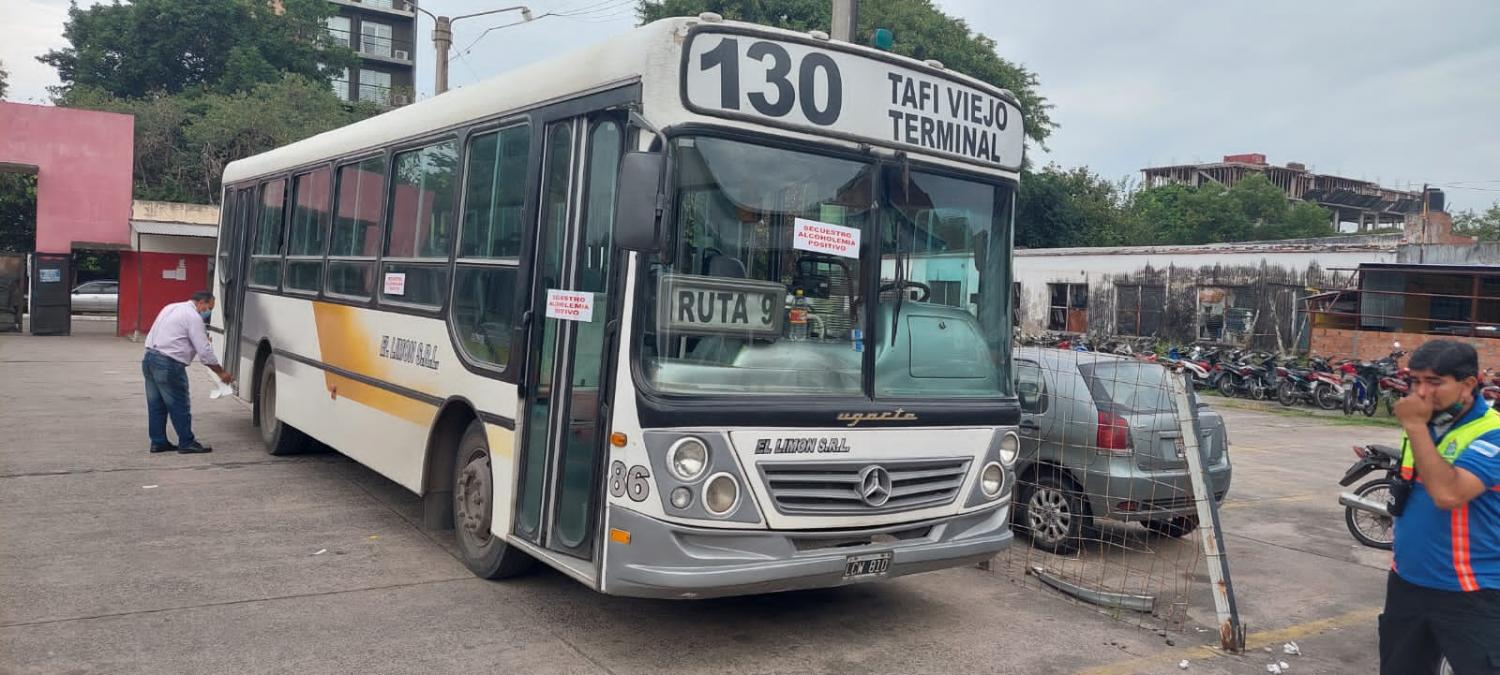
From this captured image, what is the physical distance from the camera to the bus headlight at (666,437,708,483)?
485 cm

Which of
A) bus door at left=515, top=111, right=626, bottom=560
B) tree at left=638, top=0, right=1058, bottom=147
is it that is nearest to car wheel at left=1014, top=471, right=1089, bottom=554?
bus door at left=515, top=111, right=626, bottom=560

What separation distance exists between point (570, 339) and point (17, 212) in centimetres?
3910

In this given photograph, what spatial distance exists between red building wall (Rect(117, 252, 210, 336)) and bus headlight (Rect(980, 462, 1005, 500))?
24.9 m

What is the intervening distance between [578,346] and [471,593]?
1.74m

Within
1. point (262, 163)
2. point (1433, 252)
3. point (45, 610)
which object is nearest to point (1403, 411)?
point (45, 610)

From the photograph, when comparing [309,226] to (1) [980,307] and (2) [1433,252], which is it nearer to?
(1) [980,307]

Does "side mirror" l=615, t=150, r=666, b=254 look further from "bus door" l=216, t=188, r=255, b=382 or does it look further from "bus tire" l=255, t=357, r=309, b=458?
"bus door" l=216, t=188, r=255, b=382

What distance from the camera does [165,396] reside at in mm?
10195

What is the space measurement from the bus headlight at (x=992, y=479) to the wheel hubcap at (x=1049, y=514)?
2189 mm

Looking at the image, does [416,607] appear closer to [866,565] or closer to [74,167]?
[866,565]

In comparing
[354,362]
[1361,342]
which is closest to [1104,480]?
[354,362]

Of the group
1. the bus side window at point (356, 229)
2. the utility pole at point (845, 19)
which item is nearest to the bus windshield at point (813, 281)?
the bus side window at point (356, 229)

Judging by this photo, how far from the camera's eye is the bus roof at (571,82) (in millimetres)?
5047

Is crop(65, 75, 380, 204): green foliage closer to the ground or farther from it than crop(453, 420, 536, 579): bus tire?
farther from it
